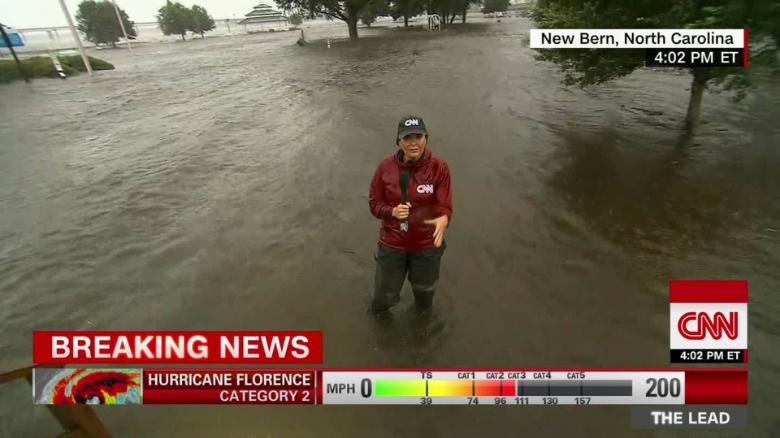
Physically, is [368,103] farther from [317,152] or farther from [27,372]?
[27,372]

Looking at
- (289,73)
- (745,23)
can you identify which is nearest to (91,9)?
(289,73)

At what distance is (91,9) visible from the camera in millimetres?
85250

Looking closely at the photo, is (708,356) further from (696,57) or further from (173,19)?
(173,19)

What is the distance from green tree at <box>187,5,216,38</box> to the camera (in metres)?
104

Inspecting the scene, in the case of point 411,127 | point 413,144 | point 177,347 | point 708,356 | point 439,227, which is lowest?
point 708,356

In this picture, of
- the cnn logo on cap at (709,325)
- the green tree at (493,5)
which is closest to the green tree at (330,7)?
the cnn logo on cap at (709,325)

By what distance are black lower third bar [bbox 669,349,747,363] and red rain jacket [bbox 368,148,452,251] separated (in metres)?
3.06

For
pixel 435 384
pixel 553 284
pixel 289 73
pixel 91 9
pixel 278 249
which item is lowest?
pixel 553 284

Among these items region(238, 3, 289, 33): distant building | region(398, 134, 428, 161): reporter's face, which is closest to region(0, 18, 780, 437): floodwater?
region(398, 134, 428, 161): reporter's face

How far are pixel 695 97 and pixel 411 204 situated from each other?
35.1 feet

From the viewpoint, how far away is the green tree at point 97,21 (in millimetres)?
83188

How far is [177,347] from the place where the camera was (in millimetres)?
4602

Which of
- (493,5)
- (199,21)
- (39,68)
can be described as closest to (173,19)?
(199,21)

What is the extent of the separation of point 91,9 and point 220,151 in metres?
106
